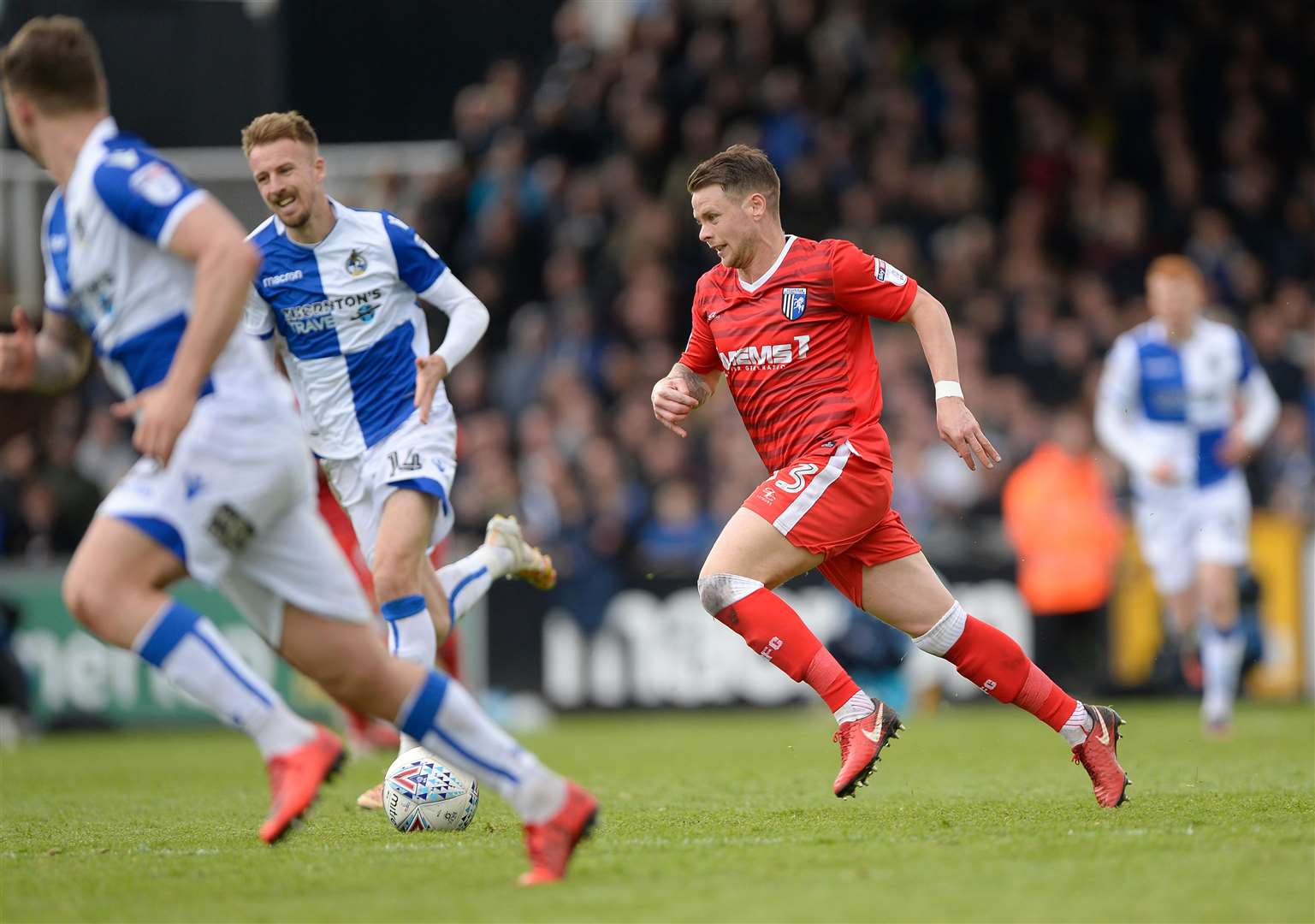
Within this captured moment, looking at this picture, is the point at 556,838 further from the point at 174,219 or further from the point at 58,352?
the point at 58,352

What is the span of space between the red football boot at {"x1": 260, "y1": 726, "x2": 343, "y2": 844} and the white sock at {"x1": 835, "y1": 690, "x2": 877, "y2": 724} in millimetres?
2089

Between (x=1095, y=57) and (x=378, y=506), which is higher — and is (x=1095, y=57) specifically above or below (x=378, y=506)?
above

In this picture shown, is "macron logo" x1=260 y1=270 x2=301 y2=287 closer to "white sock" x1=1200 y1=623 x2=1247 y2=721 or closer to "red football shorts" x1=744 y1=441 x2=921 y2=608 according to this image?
"red football shorts" x1=744 y1=441 x2=921 y2=608

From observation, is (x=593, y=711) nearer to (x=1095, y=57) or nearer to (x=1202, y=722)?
(x=1202, y=722)

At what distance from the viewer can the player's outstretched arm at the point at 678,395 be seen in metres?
6.75

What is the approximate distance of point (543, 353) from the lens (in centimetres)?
1730

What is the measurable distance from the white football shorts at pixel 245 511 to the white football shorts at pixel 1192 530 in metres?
7.85

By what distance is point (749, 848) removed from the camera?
5.72 metres

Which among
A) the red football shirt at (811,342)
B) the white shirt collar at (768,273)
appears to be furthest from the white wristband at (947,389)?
the white shirt collar at (768,273)

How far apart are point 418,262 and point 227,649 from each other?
256 centimetres

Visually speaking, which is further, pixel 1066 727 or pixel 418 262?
pixel 418 262

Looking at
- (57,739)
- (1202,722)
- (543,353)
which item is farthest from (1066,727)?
(543,353)

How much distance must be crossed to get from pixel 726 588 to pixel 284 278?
220cm

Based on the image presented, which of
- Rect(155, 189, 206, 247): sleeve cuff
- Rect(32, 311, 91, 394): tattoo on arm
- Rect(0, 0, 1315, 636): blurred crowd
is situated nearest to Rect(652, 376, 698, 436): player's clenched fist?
Rect(32, 311, 91, 394): tattoo on arm
